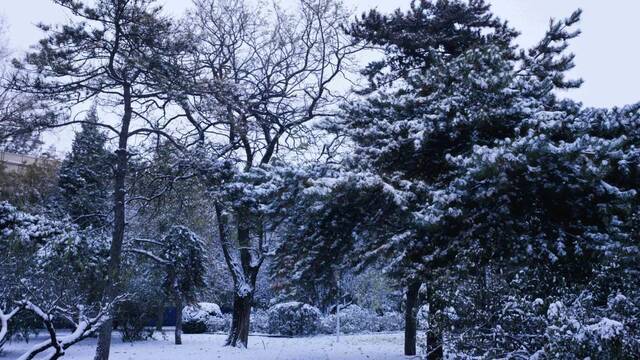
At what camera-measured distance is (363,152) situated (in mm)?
10562

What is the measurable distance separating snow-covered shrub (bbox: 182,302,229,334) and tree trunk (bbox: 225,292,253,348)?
8312 millimetres

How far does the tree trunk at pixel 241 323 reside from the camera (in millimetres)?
16797

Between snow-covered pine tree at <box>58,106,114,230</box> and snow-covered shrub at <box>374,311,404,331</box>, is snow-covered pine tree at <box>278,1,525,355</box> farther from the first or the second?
snow-covered shrub at <box>374,311,404,331</box>

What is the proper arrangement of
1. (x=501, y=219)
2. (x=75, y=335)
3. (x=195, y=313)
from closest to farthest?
(x=75, y=335), (x=501, y=219), (x=195, y=313)

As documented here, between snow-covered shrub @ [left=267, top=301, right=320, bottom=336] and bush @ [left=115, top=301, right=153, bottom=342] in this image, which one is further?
snow-covered shrub @ [left=267, top=301, right=320, bottom=336]

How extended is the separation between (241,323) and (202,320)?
925 centimetres

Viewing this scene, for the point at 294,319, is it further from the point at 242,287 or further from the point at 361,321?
the point at 242,287

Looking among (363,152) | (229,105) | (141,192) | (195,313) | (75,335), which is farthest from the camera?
(195,313)

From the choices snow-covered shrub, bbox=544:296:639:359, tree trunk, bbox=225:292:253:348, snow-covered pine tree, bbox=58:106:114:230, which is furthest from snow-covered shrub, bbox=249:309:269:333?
snow-covered shrub, bbox=544:296:639:359

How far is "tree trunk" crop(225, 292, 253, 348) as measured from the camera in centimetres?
1680

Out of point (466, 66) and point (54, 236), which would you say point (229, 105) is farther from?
point (466, 66)

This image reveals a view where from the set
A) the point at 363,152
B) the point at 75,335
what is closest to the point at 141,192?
the point at 363,152

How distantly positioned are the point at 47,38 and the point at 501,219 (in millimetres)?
10387

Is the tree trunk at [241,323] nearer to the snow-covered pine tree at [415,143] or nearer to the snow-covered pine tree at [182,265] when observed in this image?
the snow-covered pine tree at [182,265]
